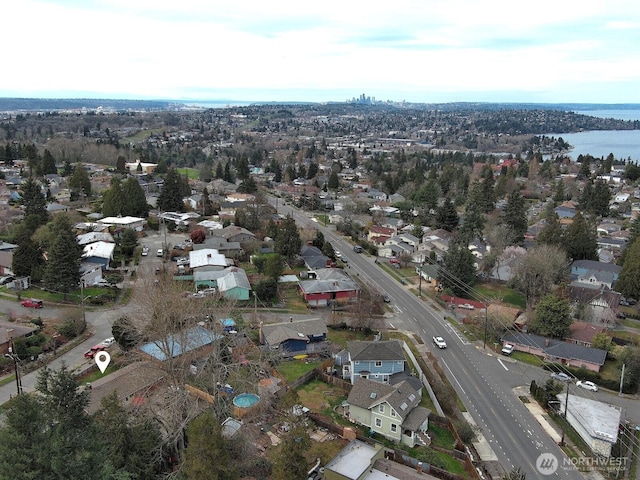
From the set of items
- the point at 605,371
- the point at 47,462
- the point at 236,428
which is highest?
the point at 47,462

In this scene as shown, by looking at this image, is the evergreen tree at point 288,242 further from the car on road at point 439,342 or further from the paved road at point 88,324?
the car on road at point 439,342

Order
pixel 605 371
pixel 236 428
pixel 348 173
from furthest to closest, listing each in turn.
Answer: pixel 348 173 → pixel 605 371 → pixel 236 428

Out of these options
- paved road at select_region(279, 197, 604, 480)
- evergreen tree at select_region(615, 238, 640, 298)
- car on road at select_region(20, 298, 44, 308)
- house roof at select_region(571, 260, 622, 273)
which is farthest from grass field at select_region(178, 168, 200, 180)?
evergreen tree at select_region(615, 238, 640, 298)

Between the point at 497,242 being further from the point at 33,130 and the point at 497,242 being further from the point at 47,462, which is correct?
the point at 33,130

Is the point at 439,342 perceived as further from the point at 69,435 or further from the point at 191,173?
the point at 191,173

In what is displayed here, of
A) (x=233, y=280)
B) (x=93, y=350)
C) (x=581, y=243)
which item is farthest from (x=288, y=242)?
(x=581, y=243)

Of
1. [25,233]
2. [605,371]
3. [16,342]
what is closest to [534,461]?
[605,371]
